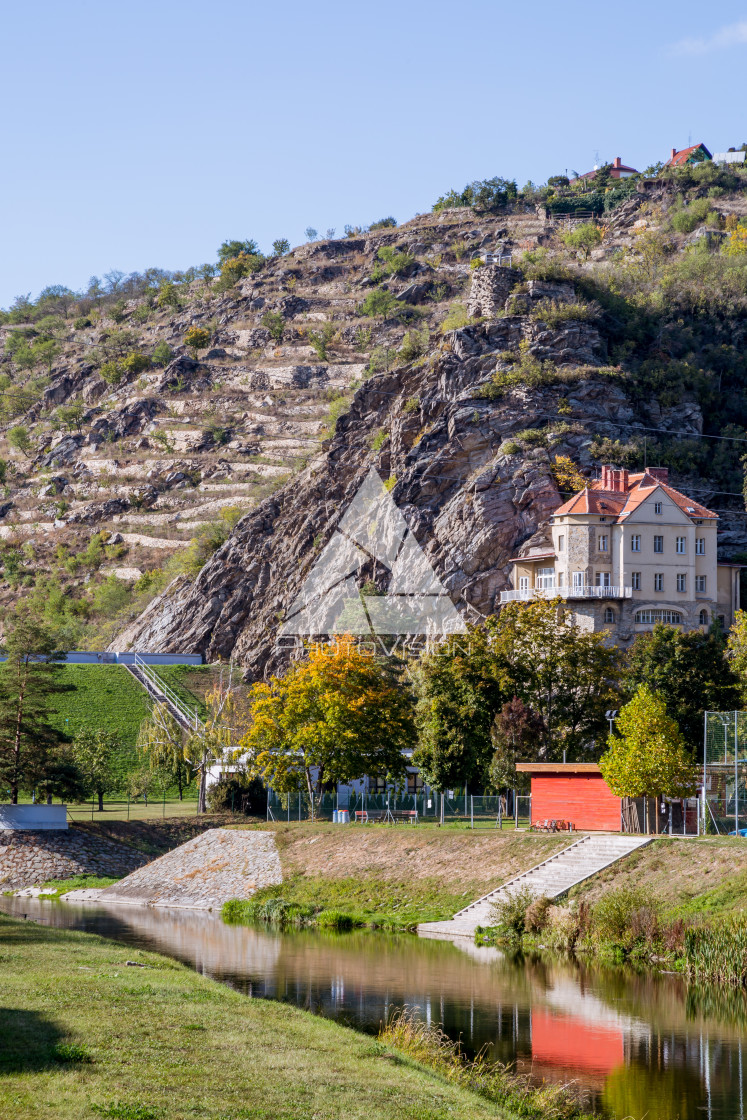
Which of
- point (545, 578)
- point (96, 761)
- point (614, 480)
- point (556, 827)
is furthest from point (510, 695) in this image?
point (614, 480)

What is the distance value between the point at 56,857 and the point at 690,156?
15004 cm

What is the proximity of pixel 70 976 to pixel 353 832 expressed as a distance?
3072 centimetres

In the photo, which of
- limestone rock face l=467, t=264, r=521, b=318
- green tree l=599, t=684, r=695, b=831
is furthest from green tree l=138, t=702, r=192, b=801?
limestone rock face l=467, t=264, r=521, b=318

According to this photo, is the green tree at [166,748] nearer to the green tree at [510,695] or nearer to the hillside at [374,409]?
the green tree at [510,695]

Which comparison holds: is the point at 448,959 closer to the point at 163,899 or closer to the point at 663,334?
the point at 163,899

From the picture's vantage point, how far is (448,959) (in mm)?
36531

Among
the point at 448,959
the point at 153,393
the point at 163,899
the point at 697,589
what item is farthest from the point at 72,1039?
the point at 153,393

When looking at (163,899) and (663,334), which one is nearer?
(163,899)

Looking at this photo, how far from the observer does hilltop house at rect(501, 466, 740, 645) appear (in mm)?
82312

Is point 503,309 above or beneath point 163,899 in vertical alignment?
above

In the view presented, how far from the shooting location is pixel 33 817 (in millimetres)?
58656

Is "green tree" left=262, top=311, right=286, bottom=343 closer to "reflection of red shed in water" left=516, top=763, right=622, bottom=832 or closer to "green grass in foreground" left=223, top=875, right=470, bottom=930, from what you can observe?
"reflection of red shed in water" left=516, top=763, right=622, bottom=832

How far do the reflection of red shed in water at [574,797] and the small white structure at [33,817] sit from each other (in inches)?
885

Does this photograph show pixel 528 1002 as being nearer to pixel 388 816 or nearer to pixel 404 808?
pixel 388 816
